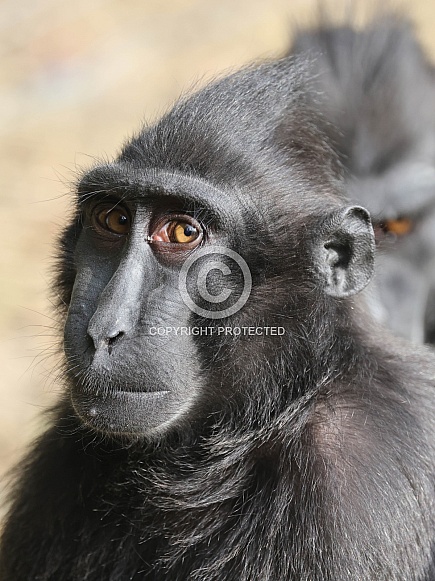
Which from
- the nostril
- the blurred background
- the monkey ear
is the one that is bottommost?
the nostril

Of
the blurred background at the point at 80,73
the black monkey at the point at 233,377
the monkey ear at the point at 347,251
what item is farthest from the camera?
the blurred background at the point at 80,73

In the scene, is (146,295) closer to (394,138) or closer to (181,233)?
(181,233)

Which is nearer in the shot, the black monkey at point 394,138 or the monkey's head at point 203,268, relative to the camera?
the monkey's head at point 203,268

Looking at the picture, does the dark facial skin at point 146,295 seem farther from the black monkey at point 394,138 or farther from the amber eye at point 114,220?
the black monkey at point 394,138

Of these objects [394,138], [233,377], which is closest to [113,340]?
[233,377]

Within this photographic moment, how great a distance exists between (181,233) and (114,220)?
292 mm

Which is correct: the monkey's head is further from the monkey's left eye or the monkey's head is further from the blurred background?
the blurred background

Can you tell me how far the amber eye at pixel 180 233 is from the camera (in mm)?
3344

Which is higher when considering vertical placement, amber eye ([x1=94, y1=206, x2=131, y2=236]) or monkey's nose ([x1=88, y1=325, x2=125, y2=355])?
amber eye ([x1=94, y1=206, x2=131, y2=236])

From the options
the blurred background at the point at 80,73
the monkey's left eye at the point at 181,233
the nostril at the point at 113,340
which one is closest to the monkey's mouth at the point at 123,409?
the nostril at the point at 113,340

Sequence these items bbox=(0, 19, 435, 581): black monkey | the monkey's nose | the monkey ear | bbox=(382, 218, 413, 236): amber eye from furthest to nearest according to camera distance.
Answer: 1. bbox=(382, 218, 413, 236): amber eye
2. the monkey ear
3. bbox=(0, 19, 435, 581): black monkey
4. the monkey's nose

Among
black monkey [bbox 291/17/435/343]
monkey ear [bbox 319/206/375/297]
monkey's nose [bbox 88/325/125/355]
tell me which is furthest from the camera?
black monkey [bbox 291/17/435/343]

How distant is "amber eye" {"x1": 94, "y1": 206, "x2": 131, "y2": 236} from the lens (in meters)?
3.46

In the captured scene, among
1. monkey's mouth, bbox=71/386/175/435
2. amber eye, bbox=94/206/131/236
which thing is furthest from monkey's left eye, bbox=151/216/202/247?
monkey's mouth, bbox=71/386/175/435
